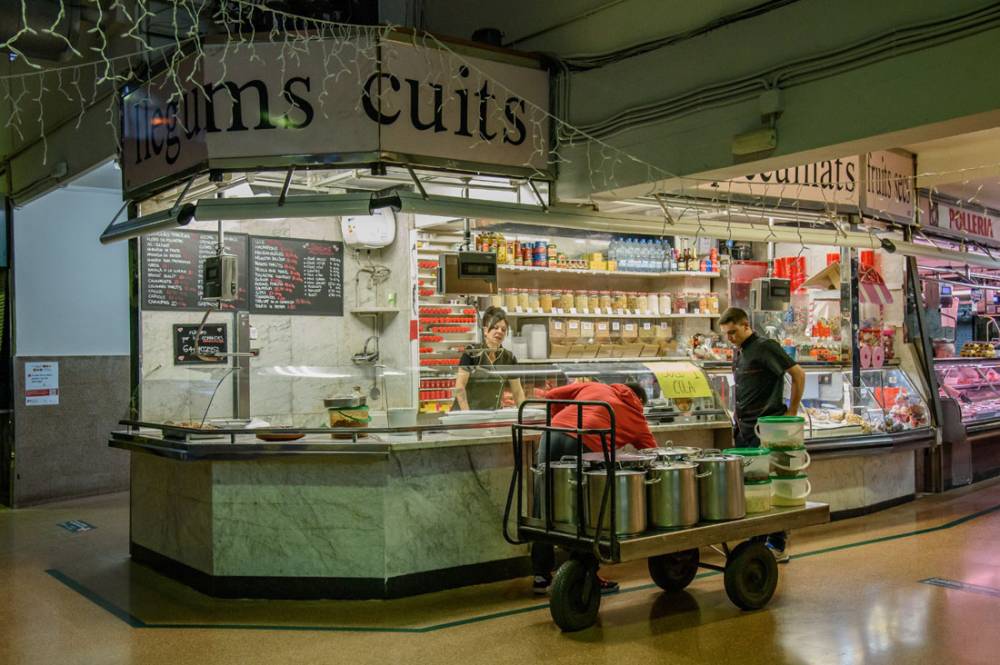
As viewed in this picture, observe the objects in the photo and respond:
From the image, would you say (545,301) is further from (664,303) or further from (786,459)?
(786,459)

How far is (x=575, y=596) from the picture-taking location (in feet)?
16.1

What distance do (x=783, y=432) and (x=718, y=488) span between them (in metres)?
0.86

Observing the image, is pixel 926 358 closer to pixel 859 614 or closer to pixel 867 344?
pixel 867 344

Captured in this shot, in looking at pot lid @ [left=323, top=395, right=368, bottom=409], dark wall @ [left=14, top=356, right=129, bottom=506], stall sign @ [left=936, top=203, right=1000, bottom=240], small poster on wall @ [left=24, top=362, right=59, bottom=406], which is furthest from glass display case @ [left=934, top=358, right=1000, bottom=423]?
small poster on wall @ [left=24, top=362, right=59, bottom=406]

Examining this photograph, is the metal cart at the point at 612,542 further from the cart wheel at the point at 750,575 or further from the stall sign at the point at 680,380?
the stall sign at the point at 680,380

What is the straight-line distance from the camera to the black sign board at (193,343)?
785cm

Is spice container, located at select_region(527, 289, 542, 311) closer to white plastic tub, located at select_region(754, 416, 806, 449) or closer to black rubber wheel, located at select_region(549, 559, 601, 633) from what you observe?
white plastic tub, located at select_region(754, 416, 806, 449)

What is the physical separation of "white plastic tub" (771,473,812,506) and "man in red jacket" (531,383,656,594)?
0.82 m

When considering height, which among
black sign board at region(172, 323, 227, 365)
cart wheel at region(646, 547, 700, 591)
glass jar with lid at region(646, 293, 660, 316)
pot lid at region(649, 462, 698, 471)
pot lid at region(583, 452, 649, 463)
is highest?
glass jar with lid at region(646, 293, 660, 316)

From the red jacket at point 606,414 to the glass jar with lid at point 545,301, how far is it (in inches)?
156

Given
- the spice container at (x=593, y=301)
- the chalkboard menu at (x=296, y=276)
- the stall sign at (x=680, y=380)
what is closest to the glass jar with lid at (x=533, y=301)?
the spice container at (x=593, y=301)

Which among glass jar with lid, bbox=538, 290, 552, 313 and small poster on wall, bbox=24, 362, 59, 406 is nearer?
small poster on wall, bbox=24, 362, 59, 406

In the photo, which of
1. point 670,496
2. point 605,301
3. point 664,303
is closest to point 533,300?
point 605,301

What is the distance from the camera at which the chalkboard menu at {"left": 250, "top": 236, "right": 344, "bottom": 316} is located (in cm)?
841
